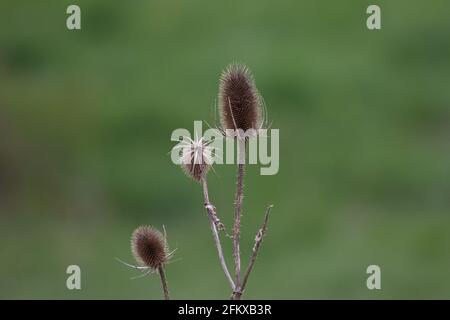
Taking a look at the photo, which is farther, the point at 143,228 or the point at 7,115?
the point at 7,115

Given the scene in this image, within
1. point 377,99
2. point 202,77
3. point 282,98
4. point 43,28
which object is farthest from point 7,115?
point 377,99

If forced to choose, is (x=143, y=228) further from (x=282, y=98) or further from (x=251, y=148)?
(x=282, y=98)

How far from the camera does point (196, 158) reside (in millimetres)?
2869

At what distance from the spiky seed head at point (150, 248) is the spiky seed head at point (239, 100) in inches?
15.1

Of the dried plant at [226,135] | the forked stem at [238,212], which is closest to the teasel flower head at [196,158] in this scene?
the dried plant at [226,135]

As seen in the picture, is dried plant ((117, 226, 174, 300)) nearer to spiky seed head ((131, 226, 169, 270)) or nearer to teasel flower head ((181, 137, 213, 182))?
spiky seed head ((131, 226, 169, 270))

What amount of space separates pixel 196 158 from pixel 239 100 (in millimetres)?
219

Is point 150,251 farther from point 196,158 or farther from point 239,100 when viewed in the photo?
point 239,100

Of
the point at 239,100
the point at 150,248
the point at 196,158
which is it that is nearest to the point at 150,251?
the point at 150,248

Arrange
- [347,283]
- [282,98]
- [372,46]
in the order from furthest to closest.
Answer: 1. [372,46]
2. [282,98]
3. [347,283]

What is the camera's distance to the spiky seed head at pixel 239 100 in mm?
2885

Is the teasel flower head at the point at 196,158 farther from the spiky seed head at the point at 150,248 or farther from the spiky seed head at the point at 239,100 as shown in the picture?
the spiky seed head at the point at 150,248
